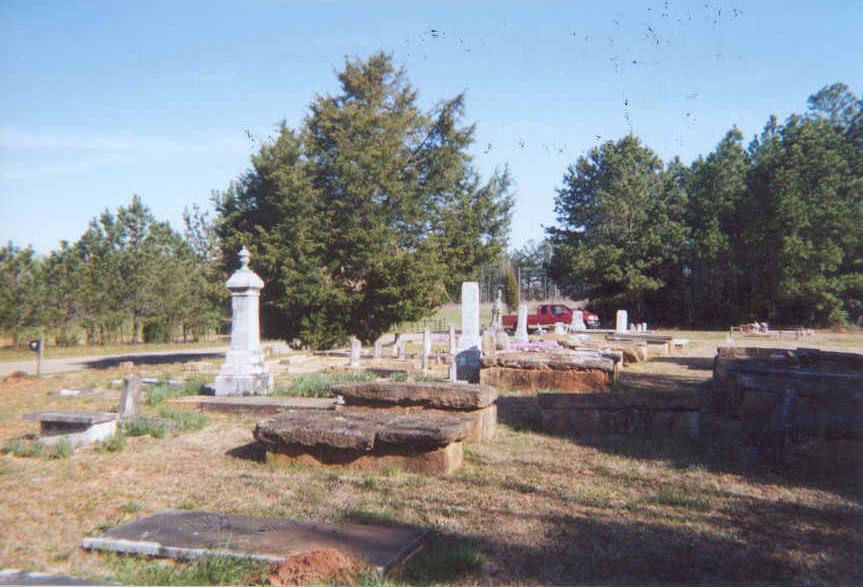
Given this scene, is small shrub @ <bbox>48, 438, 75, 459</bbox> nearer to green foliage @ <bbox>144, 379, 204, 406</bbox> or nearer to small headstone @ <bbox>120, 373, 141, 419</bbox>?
small headstone @ <bbox>120, 373, 141, 419</bbox>

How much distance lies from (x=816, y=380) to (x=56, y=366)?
2050 cm

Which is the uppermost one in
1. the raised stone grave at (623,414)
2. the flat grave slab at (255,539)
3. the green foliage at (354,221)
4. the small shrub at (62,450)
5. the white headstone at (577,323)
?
the green foliage at (354,221)

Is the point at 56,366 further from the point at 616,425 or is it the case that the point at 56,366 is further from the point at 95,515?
the point at 616,425

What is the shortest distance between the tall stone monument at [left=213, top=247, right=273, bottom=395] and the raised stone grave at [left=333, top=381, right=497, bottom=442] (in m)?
4.16

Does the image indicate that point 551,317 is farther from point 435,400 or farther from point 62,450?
point 62,450

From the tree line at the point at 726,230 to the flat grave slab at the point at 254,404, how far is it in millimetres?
33834

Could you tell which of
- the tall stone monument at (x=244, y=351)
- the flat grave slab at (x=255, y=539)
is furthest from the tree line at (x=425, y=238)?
the flat grave slab at (x=255, y=539)

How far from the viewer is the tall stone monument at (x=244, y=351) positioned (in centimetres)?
1114

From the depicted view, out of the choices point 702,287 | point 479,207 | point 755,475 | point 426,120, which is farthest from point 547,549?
point 702,287

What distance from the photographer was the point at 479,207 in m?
23.7

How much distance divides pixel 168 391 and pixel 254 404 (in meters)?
2.64

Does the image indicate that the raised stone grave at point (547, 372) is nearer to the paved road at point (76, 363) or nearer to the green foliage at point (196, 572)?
the green foliage at point (196, 572)

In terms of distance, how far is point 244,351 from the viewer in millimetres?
11711

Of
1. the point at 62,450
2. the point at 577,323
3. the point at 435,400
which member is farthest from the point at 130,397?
the point at 577,323
